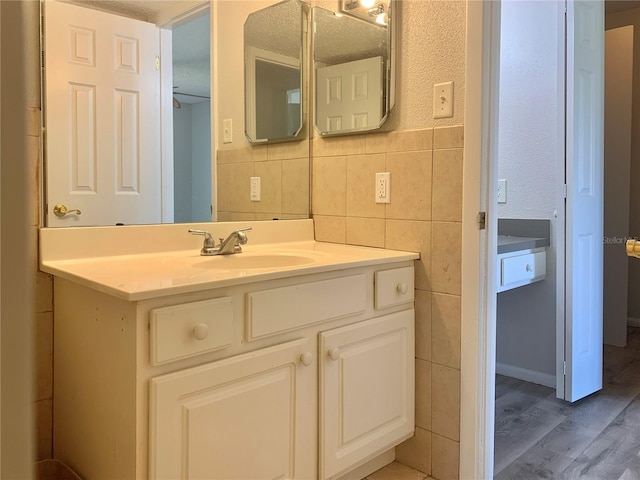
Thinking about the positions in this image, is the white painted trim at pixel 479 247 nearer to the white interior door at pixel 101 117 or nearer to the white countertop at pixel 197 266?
the white countertop at pixel 197 266

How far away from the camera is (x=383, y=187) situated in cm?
194

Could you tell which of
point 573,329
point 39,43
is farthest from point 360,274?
point 573,329

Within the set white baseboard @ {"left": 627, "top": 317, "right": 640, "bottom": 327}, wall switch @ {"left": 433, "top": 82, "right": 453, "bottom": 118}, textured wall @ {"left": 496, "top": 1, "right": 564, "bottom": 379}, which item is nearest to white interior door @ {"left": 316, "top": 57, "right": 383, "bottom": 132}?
wall switch @ {"left": 433, "top": 82, "right": 453, "bottom": 118}

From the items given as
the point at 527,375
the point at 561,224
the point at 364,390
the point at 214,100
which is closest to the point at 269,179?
the point at 214,100

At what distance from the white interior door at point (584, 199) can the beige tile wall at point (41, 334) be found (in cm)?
225

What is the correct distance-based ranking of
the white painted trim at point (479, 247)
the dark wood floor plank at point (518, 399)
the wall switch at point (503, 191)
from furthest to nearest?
the wall switch at point (503, 191)
the dark wood floor plank at point (518, 399)
the white painted trim at point (479, 247)

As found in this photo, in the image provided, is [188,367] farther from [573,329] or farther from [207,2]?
[573,329]

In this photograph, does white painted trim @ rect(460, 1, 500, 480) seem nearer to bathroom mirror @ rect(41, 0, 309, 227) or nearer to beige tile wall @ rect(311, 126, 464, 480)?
beige tile wall @ rect(311, 126, 464, 480)

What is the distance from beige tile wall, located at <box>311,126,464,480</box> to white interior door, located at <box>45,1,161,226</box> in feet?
2.61

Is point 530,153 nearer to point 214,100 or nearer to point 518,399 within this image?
point 518,399

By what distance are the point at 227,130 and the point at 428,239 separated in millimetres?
920

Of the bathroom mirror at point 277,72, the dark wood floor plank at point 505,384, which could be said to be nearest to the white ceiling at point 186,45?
the bathroom mirror at point 277,72

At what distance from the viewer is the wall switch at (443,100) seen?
1724 millimetres

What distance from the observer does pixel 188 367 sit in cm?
123
